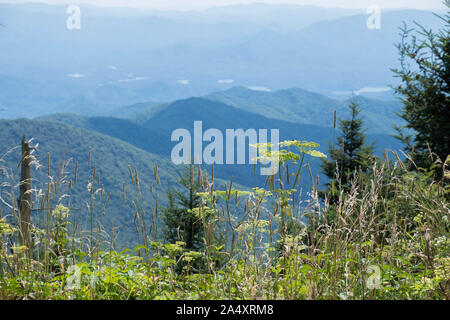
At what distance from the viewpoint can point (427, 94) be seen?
26.5ft

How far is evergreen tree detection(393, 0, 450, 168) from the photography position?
7.78 m

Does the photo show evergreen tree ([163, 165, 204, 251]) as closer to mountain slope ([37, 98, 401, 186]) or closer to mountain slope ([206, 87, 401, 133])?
mountain slope ([37, 98, 401, 186])

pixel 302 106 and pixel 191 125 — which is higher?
pixel 302 106

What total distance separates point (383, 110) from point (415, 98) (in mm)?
145631

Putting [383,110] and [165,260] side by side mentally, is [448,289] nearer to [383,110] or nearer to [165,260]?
[165,260]

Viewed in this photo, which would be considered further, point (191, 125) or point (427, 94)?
point (191, 125)

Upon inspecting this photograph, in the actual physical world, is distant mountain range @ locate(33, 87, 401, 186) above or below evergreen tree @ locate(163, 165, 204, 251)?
below

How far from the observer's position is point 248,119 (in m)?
131

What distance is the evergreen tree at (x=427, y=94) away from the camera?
25.5 ft

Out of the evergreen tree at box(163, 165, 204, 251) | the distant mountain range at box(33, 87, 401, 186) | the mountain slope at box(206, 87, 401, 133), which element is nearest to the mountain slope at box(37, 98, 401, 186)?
A: the distant mountain range at box(33, 87, 401, 186)

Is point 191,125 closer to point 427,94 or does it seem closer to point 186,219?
point 186,219

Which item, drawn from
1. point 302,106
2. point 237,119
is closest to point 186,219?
point 237,119

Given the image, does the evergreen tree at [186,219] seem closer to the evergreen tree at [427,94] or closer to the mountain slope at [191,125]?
the evergreen tree at [427,94]
